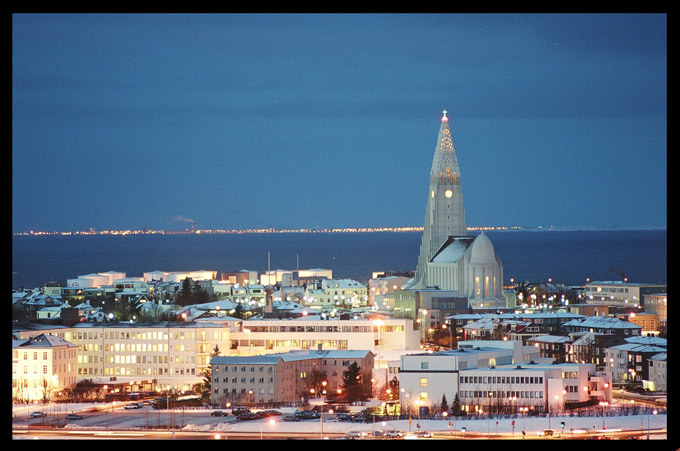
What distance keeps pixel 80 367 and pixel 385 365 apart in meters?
4.98

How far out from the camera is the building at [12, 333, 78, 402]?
19156 mm

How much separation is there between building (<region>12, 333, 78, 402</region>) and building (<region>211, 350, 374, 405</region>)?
249cm

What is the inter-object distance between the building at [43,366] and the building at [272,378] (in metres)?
2.49

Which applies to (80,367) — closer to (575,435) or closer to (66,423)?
(66,423)

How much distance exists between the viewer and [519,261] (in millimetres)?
66062

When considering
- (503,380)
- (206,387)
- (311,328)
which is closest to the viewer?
(503,380)

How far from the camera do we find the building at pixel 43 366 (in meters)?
19.2

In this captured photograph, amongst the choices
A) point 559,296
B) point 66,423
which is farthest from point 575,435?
point 559,296

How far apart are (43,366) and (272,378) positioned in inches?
152

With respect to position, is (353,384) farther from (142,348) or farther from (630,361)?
(142,348)

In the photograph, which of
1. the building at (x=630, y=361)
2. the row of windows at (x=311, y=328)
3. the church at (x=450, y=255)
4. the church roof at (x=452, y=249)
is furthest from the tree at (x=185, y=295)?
the building at (x=630, y=361)

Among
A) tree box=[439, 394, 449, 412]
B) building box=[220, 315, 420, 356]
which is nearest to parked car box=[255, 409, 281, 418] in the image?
tree box=[439, 394, 449, 412]

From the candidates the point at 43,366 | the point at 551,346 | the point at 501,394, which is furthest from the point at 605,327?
the point at 43,366

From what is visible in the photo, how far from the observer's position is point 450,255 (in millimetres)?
34469
